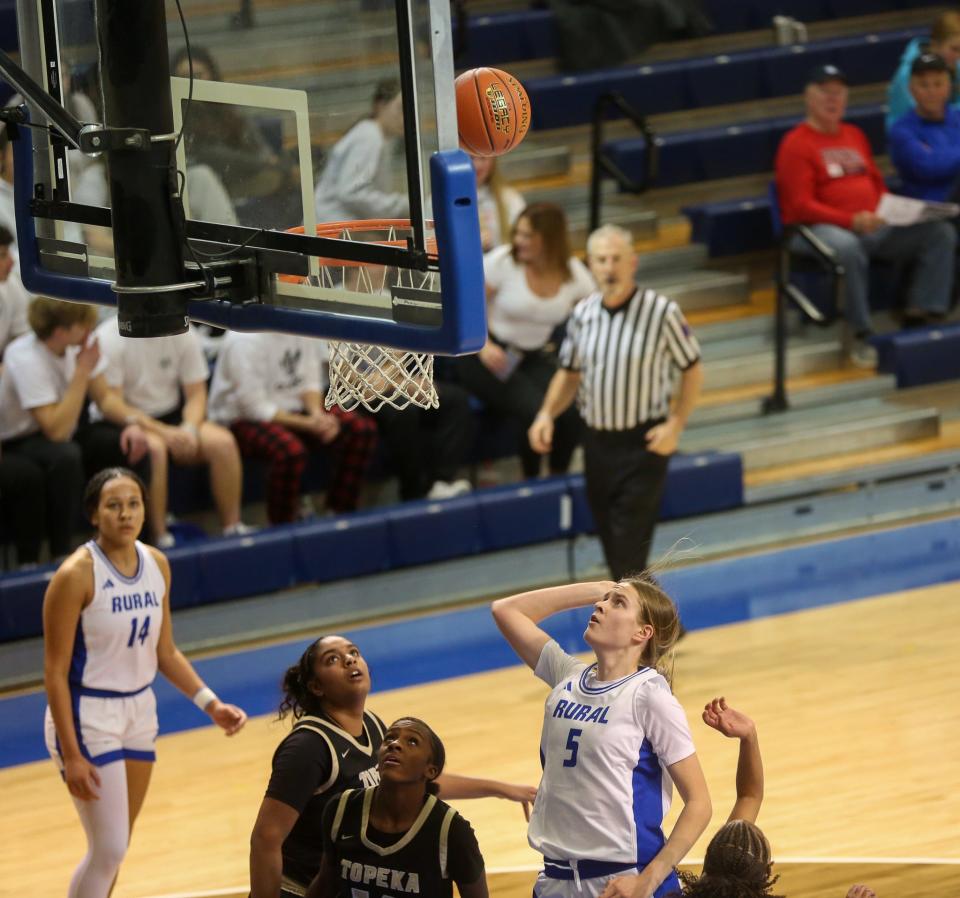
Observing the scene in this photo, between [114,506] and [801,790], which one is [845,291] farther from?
[114,506]

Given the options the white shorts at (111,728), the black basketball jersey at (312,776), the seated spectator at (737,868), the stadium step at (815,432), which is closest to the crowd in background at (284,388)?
the stadium step at (815,432)

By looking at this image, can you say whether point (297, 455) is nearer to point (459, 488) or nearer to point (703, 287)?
point (459, 488)

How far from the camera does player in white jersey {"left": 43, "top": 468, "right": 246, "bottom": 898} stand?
503 centimetres

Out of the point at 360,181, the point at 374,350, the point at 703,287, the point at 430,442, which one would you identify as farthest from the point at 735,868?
the point at 703,287

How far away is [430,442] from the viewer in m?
8.87

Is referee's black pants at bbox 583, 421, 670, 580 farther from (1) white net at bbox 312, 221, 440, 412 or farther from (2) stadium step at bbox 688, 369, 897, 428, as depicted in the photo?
(1) white net at bbox 312, 221, 440, 412

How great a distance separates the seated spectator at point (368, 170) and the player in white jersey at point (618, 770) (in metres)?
1.01

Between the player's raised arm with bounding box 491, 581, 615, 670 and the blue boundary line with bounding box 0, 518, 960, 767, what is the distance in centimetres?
294

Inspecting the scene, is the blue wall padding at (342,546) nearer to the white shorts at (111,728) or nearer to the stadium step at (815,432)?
the stadium step at (815,432)

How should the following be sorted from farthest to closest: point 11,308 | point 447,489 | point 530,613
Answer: point 447,489 < point 11,308 < point 530,613

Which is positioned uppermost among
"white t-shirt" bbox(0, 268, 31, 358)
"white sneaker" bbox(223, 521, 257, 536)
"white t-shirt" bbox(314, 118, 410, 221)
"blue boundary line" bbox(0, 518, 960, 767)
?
"white t-shirt" bbox(314, 118, 410, 221)

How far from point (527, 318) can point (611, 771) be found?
5.21 metres

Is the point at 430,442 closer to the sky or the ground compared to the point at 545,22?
closer to the ground

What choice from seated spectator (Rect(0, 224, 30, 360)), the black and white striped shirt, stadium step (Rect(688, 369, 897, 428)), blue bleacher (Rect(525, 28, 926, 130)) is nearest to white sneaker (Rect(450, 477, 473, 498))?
the black and white striped shirt
